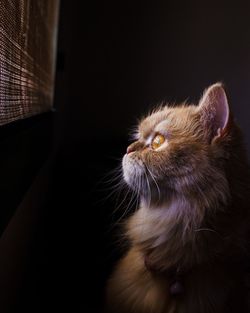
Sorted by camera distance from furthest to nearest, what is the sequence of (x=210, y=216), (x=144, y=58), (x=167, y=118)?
(x=144, y=58) < (x=167, y=118) < (x=210, y=216)

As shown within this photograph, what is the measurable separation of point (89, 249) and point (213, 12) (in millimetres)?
1947

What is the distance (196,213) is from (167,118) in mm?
231

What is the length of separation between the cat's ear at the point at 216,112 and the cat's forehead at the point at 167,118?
0.15 ft

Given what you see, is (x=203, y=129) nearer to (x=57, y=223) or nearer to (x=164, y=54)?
(x=57, y=223)

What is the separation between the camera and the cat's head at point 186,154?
28.4 inches

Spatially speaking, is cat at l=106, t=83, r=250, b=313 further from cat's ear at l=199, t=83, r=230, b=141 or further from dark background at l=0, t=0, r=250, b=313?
dark background at l=0, t=0, r=250, b=313

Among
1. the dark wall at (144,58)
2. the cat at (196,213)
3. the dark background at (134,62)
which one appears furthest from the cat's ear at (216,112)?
the dark wall at (144,58)

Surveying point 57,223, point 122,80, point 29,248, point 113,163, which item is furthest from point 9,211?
point 122,80

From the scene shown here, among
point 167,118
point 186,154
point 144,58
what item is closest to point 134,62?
point 144,58

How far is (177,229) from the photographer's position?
764 millimetres

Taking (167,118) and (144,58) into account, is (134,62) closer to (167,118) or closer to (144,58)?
(144,58)

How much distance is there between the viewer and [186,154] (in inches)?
28.9

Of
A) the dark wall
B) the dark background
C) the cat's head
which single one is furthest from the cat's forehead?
the dark wall

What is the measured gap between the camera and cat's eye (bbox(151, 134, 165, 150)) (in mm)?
802
